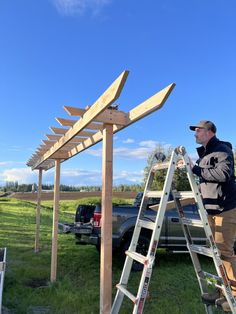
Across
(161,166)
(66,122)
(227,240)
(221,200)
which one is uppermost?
(66,122)

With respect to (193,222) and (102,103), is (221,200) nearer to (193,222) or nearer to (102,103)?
(193,222)

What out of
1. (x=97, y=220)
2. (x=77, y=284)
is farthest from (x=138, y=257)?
(x=97, y=220)

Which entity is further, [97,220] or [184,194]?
[97,220]

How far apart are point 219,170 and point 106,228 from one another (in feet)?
4.88

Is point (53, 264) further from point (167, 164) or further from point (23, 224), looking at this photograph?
point (23, 224)

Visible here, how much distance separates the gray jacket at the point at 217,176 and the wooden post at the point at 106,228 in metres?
1.06

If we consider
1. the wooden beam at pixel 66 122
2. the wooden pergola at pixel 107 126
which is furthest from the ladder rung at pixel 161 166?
the wooden beam at pixel 66 122

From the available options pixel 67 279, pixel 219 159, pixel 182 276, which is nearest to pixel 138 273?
pixel 182 276

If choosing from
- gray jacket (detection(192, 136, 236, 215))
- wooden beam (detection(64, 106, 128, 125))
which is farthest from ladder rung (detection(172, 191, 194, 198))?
wooden beam (detection(64, 106, 128, 125))

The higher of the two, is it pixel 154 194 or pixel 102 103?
pixel 102 103

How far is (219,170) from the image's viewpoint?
3.62 m

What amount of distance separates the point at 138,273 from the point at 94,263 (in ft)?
4.05

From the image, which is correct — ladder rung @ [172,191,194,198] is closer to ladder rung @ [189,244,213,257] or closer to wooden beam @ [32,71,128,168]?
ladder rung @ [189,244,213,257]

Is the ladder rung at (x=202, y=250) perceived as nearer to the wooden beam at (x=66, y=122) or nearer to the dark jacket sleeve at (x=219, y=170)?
the dark jacket sleeve at (x=219, y=170)
